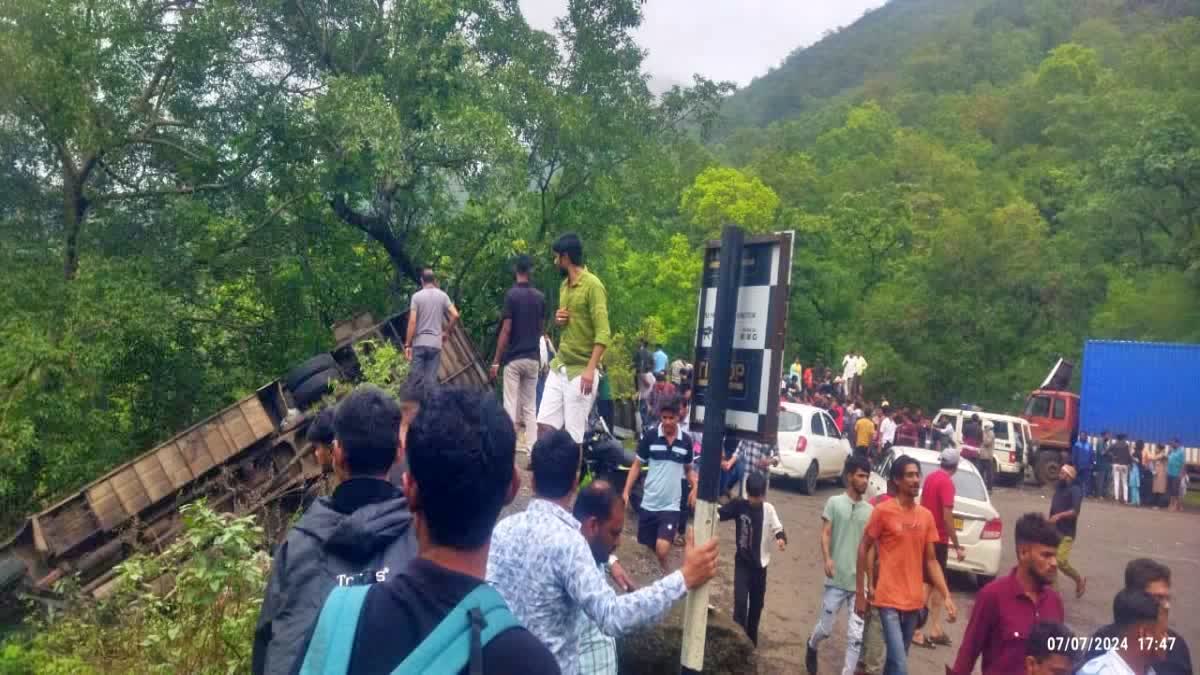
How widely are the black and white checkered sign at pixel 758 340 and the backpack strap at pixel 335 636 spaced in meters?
1.68

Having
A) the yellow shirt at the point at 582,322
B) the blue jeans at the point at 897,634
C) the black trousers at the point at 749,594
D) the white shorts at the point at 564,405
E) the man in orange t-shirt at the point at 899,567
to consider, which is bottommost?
the black trousers at the point at 749,594

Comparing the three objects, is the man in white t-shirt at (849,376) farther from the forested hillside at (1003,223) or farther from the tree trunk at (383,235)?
the tree trunk at (383,235)

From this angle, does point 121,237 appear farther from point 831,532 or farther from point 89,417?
point 831,532

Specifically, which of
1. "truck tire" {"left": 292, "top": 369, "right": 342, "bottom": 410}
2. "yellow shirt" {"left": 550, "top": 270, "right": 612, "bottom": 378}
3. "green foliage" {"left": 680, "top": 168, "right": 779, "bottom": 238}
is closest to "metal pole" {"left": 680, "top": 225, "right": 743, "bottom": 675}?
"yellow shirt" {"left": 550, "top": 270, "right": 612, "bottom": 378}

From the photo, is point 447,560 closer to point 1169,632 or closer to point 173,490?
point 1169,632

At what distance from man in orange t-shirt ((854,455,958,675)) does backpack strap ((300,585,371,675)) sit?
19.1ft

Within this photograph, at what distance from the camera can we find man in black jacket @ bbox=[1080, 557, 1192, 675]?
4.04m

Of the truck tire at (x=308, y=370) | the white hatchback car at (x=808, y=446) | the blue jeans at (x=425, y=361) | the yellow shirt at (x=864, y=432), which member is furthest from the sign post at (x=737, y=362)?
the yellow shirt at (x=864, y=432)

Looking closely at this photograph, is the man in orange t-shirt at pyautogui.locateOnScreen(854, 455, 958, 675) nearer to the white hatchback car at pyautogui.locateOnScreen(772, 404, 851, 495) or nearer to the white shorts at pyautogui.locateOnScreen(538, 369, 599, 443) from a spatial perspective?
the white shorts at pyautogui.locateOnScreen(538, 369, 599, 443)

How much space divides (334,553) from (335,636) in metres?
1.23

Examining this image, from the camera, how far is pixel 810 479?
745 inches

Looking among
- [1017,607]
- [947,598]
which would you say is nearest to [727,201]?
[947,598]

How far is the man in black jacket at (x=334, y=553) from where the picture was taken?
114 inches

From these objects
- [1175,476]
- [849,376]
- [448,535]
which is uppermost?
[448,535]
